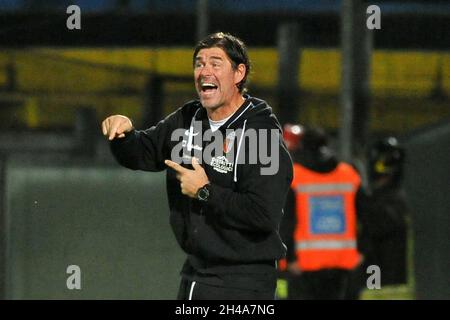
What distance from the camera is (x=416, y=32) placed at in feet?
32.6

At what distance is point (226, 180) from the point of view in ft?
13.7

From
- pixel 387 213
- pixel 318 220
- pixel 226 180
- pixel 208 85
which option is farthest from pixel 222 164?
pixel 387 213

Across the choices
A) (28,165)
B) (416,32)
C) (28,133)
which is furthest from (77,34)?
(28,165)

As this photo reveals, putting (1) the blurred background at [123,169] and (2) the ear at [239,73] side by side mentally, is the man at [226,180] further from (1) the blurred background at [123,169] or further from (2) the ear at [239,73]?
(1) the blurred background at [123,169]

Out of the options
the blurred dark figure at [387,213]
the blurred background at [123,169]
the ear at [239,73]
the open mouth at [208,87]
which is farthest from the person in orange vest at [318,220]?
the open mouth at [208,87]

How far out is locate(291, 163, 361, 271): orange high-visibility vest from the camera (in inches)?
266

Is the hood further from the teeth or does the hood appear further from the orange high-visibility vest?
the orange high-visibility vest

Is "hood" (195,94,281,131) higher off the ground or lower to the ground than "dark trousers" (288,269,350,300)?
higher

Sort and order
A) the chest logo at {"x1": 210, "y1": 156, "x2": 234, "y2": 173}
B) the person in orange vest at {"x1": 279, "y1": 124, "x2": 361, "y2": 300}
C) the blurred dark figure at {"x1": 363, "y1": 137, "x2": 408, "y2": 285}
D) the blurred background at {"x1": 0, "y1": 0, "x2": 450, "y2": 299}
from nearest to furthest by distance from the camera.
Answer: the chest logo at {"x1": 210, "y1": 156, "x2": 234, "y2": 173} < the blurred background at {"x1": 0, "y1": 0, "x2": 450, "y2": 299} < the person in orange vest at {"x1": 279, "y1": 124, "x2": 361, "y2": 300} < the blurred dark figure at {"x1": 363, "y1": 137, "x2": 408, "y2": 285}

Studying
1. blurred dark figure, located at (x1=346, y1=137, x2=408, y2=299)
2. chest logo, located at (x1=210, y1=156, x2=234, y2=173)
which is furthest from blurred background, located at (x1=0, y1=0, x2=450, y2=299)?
chest logo, located at (x1=210, y1=156, x2=234, y2=173)

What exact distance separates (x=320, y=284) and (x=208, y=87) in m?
3.05
